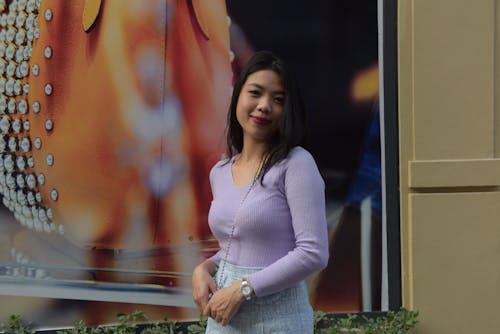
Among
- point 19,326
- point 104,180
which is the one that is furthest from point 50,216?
point 19,326

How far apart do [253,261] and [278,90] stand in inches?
19.4

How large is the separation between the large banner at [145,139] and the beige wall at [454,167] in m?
0.32

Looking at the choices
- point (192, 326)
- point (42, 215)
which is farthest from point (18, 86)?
point (192, 326)

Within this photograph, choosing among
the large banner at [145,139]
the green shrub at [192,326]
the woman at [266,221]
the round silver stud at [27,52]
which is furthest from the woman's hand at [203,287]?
the round silver stud at [27,52]

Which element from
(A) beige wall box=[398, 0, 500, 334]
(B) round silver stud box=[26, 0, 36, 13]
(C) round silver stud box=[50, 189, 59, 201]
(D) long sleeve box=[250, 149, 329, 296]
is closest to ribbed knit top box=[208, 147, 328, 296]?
(D) long sleeve box=[250, 149, 329, 296]

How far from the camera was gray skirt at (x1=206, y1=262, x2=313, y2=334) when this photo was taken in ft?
5.57

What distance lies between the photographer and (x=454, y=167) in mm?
4059

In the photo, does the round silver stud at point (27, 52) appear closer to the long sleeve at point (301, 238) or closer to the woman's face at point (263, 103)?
the woman's face at point (263, 103)

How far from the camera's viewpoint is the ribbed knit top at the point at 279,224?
1.66 m

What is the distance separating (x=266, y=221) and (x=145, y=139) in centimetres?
268

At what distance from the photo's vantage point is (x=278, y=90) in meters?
1.82

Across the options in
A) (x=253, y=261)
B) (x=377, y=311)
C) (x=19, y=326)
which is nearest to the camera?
(x=253, y=261)

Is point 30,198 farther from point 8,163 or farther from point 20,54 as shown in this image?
point 20,54

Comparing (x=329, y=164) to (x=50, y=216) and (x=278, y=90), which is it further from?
(x=278, y=90)
